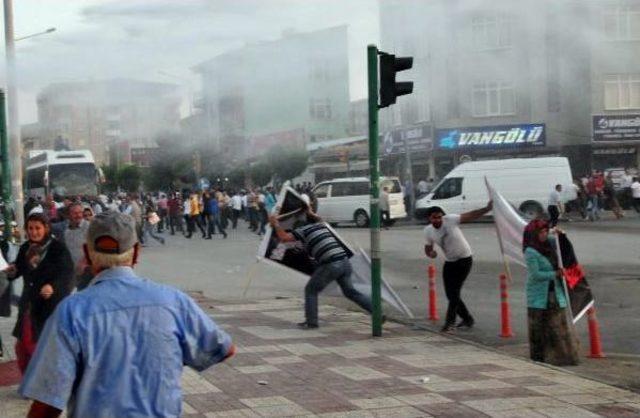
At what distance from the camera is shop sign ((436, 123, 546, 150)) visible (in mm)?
35750

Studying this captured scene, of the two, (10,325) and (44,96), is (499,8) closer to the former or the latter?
(10,325)

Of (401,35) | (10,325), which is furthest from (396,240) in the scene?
(10,325)

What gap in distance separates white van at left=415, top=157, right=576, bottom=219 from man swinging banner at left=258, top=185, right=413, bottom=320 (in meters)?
19.5

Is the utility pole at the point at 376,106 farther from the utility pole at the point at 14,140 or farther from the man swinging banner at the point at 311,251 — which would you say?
the utility pole at the point at 14,140

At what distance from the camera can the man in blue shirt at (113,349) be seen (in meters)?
3.20

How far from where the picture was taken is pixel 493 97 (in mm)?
21625

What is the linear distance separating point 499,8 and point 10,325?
7411 millimetres

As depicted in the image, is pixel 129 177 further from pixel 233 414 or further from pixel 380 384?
pixel 233 414

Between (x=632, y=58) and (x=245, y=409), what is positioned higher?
(x=632, y=58)

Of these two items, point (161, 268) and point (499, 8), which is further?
point (161, 268)

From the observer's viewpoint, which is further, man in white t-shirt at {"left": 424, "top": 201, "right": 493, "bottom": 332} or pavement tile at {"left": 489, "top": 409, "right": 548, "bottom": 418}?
man in white t-shirt at {"left": 424, "top": 201, "right": 493, "bottom": 332}

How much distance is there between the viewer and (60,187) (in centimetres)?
3831

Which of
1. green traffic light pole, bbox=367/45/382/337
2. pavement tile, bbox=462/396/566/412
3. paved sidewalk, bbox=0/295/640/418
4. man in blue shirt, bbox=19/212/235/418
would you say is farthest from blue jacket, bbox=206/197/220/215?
man in blue shirt, bbox=19/212/235/418

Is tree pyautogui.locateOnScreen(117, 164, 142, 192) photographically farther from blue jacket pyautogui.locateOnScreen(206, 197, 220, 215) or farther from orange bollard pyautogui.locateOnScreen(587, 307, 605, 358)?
orange bollard pyautogui.locateOnScreen(587, 307, 605, 358)
